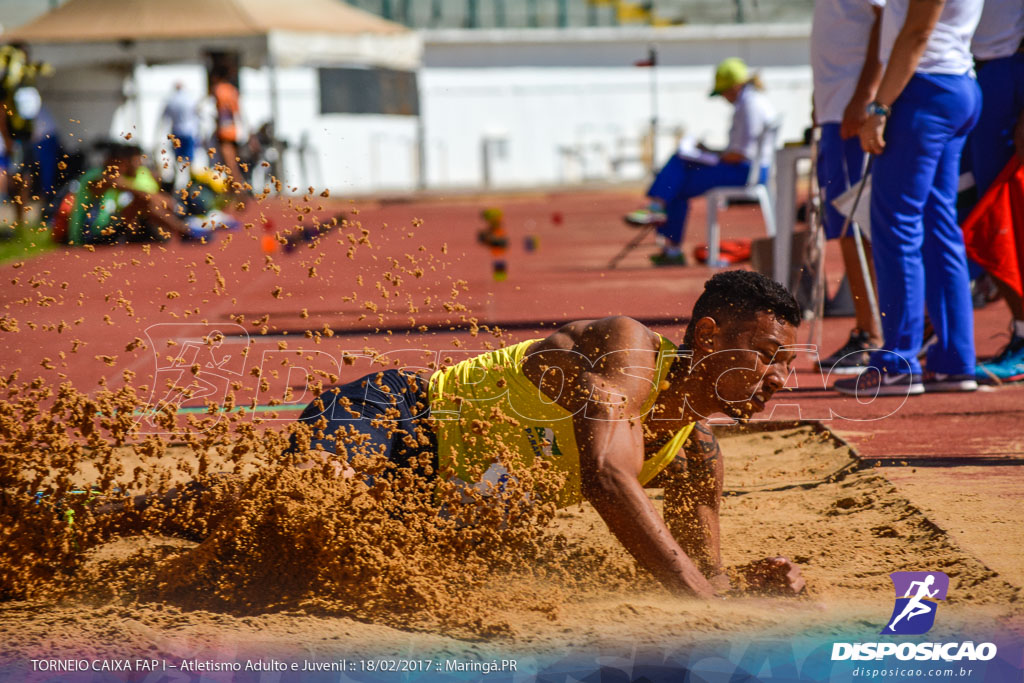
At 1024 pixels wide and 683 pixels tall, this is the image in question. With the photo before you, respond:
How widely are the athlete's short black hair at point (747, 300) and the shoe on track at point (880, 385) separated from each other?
2.11 metres

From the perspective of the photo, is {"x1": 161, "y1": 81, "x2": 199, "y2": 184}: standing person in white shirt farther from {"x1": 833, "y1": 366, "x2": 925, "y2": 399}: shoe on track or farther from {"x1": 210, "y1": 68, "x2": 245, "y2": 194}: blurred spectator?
{"x1": 833, "y1": 366, "x2": 925, "y2": 399}: shoe on track

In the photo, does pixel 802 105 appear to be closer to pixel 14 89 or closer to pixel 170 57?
pixel 170 57

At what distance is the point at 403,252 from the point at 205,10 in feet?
42.6

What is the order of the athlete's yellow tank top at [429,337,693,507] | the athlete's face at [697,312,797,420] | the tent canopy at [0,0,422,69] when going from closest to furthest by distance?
the athlete's face at [697,312,797,420] < the athlete's yellow tank top at [429,337,693,507] < the tent canopy at [0,0,422,69]

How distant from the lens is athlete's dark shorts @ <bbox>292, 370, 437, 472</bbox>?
3.14 m

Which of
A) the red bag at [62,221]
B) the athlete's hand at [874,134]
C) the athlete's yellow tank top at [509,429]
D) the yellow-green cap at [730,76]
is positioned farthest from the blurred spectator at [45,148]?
the athlete's yellow tank top at [509,429]

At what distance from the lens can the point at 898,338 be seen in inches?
187

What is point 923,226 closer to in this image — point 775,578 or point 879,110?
point 879,110

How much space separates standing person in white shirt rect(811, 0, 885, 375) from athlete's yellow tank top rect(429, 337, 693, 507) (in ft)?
8.23

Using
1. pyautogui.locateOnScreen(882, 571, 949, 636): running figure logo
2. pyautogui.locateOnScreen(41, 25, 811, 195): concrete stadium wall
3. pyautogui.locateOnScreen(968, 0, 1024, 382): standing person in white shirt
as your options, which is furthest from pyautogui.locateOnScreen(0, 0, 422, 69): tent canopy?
pyautogui.locateOnScreen(882, 571, 949, 636): running figure logo

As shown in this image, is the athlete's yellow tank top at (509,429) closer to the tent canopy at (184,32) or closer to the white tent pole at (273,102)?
the white tent pole at (273,102)

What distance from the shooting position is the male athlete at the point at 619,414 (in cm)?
274

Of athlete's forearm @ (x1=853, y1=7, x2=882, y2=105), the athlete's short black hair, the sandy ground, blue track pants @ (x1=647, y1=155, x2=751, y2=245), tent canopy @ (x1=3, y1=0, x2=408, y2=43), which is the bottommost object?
the sandy ground

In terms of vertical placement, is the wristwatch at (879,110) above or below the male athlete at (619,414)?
above
